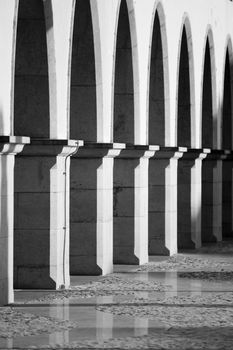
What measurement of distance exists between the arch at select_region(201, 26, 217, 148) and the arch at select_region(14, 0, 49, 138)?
1828cm

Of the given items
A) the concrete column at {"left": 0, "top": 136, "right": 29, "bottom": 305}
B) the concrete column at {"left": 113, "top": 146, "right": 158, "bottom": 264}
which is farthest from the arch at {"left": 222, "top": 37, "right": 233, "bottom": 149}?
the concrete column at {"left": 0, "top": 136, "right": 29, "bottom": 305}

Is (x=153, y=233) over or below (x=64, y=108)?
below

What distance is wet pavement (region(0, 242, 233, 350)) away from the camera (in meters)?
20.9

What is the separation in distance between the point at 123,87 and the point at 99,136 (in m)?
4.27

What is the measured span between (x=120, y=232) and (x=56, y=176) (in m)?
7.50

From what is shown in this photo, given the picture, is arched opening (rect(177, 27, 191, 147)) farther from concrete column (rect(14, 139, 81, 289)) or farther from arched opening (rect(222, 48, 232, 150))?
concrete column (rect(14, 139, 81, 289))

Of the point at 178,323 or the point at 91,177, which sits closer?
the point at 178,323

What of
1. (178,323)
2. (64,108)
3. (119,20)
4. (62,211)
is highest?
(119,20)

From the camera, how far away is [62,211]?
2900 centimetres

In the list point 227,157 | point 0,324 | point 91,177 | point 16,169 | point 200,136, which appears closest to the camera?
point 0,324

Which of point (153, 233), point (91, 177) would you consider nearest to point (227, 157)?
point (153, 233)

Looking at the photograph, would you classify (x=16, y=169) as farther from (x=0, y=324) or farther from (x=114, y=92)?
(x=114, y=92)

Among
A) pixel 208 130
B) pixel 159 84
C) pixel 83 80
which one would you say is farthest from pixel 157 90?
pixel 83 80

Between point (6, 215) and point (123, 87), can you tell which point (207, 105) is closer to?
point (123, 87)
